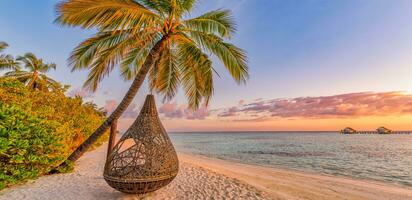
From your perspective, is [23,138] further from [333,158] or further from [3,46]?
[333,158]

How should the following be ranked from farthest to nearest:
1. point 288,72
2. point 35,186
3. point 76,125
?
point 288,72 → point 76,125 → point 35,186

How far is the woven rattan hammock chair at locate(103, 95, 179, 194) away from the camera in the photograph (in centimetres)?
470

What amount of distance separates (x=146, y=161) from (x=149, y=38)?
3.18 meters

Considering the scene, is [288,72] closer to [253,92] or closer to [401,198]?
[253,92]

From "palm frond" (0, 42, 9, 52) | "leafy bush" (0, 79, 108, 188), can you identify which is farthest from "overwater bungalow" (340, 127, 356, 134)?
"leafy bush" (0, 79, 108, 188)

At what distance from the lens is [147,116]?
5434 millimetres

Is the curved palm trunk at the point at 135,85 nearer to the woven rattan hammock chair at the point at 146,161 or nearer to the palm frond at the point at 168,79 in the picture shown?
the woven rattan hammock chair at the point at 146,161

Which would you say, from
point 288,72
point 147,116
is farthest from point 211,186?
point 288,72

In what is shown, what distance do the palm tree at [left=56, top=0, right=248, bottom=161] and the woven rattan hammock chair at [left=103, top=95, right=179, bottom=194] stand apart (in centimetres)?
142

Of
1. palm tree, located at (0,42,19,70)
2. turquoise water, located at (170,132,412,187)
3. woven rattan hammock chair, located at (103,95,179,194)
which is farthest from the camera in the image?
palm tree, located at (0,42,19,70)

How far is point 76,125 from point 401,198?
14.2 m

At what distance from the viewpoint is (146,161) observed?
199 inches

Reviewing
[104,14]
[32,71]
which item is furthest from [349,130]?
[104,14]

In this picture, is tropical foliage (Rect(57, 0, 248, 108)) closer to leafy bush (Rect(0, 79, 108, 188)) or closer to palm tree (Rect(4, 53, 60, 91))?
leafy bush (Rect(0, 79, 108, 188))
